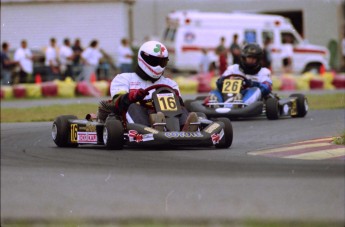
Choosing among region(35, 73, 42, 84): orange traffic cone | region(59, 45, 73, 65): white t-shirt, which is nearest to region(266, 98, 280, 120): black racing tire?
region(59, 45, 73, 65): white t-shirt

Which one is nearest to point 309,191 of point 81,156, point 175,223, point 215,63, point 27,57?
point 175,223

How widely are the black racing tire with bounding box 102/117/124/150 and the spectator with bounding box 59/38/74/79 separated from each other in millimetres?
10581

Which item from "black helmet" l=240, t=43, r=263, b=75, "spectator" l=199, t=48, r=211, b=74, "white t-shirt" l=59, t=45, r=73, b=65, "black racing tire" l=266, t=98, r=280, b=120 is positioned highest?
"black helmet" l=240, t=43, r=263, b=75

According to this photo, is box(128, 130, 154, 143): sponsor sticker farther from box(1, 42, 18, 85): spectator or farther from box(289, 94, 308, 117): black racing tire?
box(1, 42, 18, 85): spectator

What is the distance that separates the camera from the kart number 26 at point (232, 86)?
14.4 meters

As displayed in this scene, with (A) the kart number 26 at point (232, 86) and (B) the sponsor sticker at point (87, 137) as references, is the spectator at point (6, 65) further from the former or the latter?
(B) the sponsor sticker at point (87, 137)

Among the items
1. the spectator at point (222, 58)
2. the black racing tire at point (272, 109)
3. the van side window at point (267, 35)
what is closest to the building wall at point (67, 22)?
the spectator at point (222, 58)

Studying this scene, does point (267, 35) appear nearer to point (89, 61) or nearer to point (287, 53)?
point (287, 53)

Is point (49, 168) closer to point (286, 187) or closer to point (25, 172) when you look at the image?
point (25, 172)

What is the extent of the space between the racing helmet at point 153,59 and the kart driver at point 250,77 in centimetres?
432

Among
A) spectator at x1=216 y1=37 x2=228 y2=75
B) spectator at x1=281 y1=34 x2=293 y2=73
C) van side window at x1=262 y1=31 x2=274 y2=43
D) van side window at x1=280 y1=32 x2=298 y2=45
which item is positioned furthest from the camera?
spectator at x1=281 y1=34 x2=293 y2=73

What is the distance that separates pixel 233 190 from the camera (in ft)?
23.0

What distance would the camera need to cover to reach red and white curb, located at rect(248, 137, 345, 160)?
29.0 feet

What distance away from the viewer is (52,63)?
22781mm
